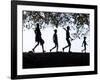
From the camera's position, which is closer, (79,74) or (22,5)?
(22,5)

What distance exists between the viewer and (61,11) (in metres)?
1.99

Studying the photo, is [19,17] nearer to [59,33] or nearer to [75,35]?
[59,33]

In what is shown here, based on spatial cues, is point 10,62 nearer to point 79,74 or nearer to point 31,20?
point 31,20

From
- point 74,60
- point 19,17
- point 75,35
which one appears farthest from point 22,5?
point 74,60

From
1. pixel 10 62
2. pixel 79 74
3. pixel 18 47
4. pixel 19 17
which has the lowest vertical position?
pixel 79 74

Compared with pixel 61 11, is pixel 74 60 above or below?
below

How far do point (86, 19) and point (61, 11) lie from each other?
28cm

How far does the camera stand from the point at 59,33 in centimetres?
199

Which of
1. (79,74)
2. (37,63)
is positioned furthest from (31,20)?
(79,74)

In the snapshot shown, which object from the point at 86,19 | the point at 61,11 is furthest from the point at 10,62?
the point at 86,19

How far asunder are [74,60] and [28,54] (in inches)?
18.1

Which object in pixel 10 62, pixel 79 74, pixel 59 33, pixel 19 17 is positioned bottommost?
pixel 79 74

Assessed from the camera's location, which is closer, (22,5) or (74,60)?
(22,5)

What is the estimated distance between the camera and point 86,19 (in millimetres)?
2088
